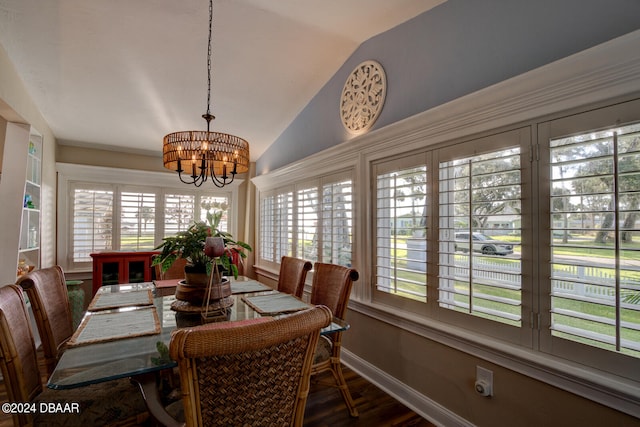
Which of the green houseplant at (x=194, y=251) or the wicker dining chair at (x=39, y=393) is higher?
the green houseplant at (x=194, y=251)

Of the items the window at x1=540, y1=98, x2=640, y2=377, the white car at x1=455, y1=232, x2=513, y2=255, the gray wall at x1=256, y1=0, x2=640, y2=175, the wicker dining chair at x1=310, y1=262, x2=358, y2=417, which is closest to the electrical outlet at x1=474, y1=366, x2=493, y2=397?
the window at x1=540, y1=98, x2=640, y2=377

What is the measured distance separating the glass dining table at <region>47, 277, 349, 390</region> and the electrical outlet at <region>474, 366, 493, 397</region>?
32.7 inches

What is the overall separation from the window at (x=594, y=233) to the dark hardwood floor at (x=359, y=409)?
105cm

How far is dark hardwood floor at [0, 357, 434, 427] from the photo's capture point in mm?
1949

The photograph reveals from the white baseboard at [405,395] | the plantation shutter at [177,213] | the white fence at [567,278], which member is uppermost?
the plantation shutter at [177,213]

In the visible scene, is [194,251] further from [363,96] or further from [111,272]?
[111,272]

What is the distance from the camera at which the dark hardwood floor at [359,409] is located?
76.7 inches

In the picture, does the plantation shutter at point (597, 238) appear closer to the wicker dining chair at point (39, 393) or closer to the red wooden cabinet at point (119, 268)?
the wicker dining chair at point (39, 393)

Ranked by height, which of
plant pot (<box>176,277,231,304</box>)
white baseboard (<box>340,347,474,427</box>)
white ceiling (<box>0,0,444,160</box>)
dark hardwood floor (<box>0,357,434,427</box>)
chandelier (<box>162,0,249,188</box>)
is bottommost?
dark hardwood floor (<box>0,357,434,427</box>)

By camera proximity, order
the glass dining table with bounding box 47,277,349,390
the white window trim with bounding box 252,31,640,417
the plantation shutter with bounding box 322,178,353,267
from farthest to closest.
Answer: the plantation shutter with bounding box 322,178,353,267
the white window trim with bounding box 252,31,640,417
the glass dining table with bounding box 47,277,349,390

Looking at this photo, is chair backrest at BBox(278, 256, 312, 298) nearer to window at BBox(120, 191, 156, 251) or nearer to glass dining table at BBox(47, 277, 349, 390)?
glass dining table at BBox(47, 277, 349, 390)

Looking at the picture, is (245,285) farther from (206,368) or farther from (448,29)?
(448,29)

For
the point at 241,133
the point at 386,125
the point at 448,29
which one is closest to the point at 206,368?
the point at 386,125

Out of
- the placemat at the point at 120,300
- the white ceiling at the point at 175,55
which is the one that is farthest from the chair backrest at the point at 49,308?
the white ceiling at the point at 175,55
